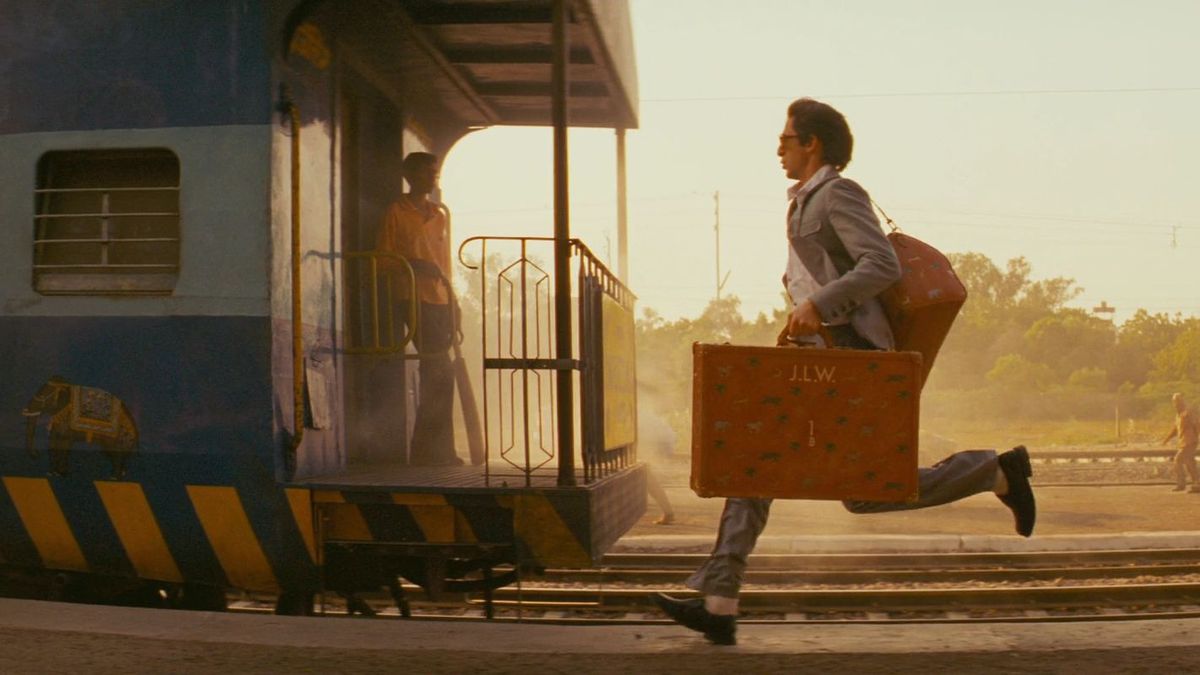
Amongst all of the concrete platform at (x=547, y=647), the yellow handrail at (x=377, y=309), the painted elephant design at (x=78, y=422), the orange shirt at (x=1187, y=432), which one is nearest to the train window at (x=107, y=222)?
the painted elephant design at (x=78, y=422)

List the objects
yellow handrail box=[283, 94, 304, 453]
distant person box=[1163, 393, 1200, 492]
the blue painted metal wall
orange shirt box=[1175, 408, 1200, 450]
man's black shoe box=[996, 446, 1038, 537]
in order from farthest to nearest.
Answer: orange shirt box=[1175, 408, 1200, 450] → distant person box=[1163, 393, 1200, 492] → yellow handrail box=[283, 94, 304, 453] → the blue painted metal wall → man's black shoe box=[996, 446, 1038, 537]

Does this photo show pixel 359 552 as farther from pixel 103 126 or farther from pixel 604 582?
pixel 604 582

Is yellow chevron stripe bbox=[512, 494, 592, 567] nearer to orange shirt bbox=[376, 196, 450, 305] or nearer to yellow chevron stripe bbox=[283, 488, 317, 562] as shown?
yellow chevron stripe bbox=[283, 488, 317, 562]

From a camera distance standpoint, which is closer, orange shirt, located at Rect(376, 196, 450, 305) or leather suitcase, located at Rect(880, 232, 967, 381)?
leather suitcase, located at Rect(880, 232, 967, 381)

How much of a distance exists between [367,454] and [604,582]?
8.05 feet

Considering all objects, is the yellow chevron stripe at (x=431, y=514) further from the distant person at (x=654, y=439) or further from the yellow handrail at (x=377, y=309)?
the distant person at (x=654, y=439)

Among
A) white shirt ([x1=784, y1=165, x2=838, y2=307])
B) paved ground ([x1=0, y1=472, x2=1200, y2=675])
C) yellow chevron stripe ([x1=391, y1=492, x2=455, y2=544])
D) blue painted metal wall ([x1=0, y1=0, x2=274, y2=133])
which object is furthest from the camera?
blue painted metal wall ([x1=0, y1=0, x2=274, y2=133])

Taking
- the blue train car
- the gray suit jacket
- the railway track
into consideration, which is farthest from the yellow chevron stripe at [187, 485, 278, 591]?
the gray suit jacket

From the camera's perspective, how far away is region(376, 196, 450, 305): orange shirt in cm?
707

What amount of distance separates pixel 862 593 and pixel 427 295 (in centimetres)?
318

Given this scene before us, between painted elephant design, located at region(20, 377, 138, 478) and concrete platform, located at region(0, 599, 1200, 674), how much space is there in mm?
826

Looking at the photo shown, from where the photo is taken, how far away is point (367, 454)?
7.09 metres

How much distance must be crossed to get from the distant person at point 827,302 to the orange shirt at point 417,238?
263 centimetres

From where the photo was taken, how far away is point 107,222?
230 inches
